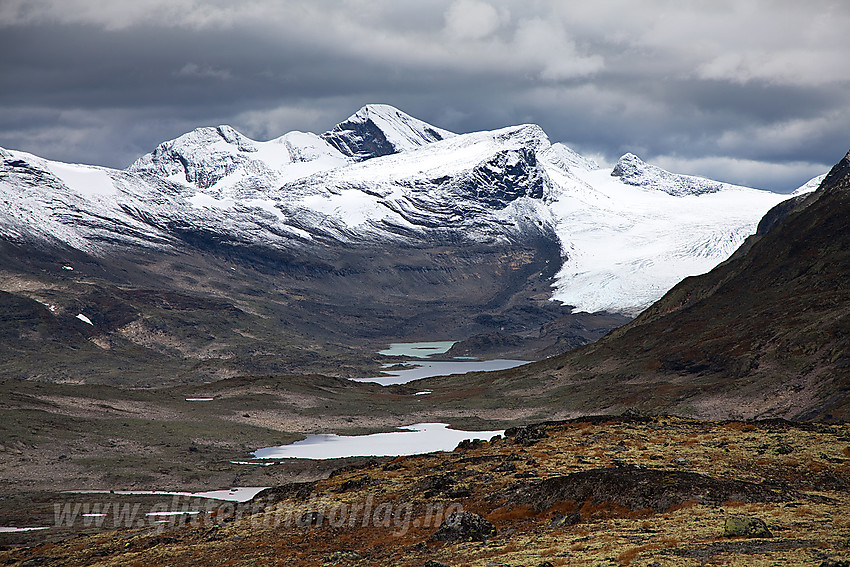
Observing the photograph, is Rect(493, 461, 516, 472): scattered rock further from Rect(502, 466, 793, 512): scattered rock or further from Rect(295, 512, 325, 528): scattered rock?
Rect(295, 512, 325, 528): scattered rock

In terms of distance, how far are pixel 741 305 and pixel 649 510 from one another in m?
128

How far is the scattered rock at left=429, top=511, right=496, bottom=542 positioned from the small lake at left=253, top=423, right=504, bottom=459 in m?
65.8

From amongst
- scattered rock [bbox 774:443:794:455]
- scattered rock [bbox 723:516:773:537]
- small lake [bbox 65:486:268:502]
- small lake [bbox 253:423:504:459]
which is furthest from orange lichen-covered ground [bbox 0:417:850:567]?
small lake [bbox 253:423:504:459]

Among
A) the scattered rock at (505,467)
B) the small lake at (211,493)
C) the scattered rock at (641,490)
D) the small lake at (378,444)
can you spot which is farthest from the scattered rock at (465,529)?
the small lake at (378,444)

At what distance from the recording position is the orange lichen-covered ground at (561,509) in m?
28.1

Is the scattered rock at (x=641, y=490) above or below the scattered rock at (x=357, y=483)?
above

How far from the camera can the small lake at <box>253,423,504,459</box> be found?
346 feet

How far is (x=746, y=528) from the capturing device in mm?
28094

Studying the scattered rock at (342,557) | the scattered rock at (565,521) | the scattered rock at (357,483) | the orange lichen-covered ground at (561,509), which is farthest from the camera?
the scattered rock at (357,483)

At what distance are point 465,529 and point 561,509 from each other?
4.29 meters

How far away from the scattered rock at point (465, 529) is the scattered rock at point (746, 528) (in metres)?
9.00

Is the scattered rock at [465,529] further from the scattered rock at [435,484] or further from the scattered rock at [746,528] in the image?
the scattered rock at [746,528]

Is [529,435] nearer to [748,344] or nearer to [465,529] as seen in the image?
[465,529]

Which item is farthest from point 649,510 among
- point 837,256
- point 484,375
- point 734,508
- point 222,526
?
point 484,375
